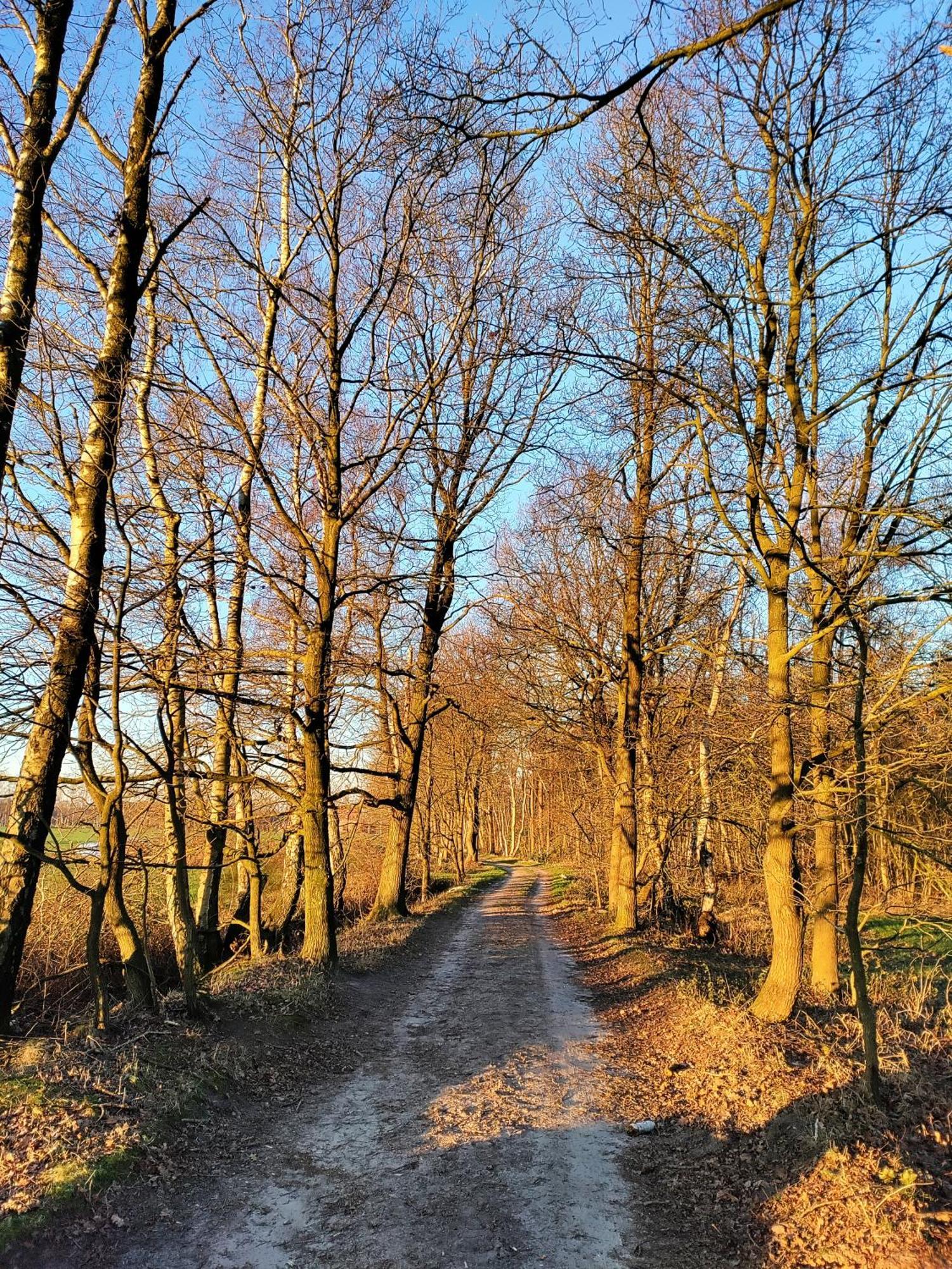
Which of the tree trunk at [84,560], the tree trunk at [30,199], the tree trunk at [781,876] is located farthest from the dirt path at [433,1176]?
the tree trunk at [30,199]

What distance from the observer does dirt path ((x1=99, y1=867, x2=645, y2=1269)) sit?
4145 millimetres

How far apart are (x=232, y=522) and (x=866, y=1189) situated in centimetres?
848

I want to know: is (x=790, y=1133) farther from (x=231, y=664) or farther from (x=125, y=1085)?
(x=231, y=664)

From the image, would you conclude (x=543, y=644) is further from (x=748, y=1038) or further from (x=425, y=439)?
(x=748, y=1038)

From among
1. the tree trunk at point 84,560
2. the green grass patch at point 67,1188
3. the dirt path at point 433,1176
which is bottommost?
the dirt path at point 433,1176

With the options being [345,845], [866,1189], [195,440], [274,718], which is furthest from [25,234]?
[345,845]

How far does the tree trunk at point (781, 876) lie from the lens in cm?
786

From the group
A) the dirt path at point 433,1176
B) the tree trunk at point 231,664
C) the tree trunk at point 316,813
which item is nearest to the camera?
the dirt path at point 433,1176

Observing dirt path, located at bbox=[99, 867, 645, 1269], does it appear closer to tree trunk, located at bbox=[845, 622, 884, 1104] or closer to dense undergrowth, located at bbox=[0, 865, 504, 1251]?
dense undergrowth, located at bbox=[0, 865, 504, 1251]

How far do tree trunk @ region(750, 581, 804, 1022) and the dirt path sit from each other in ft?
6.75

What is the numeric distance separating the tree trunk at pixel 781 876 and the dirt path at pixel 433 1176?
6.75ft

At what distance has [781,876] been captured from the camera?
802 cm

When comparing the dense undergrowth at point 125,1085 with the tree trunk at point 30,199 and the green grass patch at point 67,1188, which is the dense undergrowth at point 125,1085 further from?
the tree trunk at point 30,199

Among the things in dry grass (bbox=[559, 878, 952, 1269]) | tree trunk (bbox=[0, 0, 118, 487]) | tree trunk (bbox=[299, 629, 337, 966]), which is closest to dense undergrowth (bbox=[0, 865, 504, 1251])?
tree trunk (bbox=[299, 629, 337, 966])
